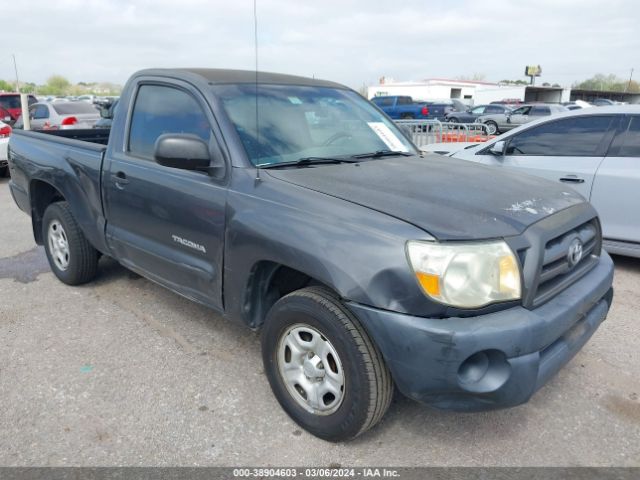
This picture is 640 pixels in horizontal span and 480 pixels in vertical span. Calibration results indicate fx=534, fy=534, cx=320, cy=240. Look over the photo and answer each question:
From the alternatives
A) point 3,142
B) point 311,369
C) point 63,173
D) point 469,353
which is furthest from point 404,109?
point 469,353

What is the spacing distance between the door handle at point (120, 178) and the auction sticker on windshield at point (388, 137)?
1.69m

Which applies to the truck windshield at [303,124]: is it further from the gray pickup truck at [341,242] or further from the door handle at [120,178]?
the door handle at [120,178]

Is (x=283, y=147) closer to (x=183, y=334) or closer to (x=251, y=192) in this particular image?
(x=251, y=192)

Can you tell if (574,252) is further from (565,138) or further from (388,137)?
(565,138)

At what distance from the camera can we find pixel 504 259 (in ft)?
7.27

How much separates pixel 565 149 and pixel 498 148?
67 cm

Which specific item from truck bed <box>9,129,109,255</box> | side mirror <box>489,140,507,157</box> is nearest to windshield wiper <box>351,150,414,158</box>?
truck bed <box>9,129,109,255</box>

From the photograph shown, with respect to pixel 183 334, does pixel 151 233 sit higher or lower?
higher

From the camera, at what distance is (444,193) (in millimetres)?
2650

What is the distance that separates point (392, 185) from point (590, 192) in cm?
313

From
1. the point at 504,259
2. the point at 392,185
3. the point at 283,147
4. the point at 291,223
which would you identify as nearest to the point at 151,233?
the point at 283,147

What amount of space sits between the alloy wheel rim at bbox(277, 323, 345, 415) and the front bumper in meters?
0.32

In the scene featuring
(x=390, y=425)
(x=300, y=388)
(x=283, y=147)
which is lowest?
(x=390, y=425)

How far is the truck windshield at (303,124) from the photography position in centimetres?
302
